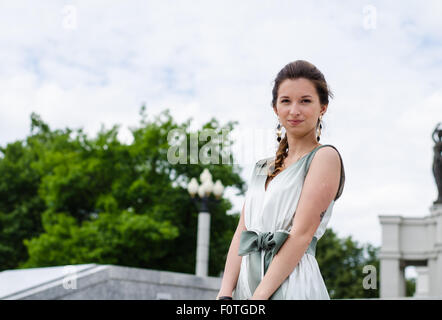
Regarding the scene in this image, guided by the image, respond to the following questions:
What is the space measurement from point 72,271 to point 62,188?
45.4 feet

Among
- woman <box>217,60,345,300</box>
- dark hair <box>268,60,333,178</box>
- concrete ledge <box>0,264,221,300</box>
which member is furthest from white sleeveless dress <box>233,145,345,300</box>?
concrete ledge <box>0,264,221,300</box>

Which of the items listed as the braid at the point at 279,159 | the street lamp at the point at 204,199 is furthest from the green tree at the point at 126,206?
→ the braid at the point at 279,159

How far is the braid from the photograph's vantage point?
2.09m

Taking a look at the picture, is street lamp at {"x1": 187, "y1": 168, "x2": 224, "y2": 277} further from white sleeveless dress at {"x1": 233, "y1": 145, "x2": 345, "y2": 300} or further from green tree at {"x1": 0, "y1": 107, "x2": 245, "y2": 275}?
white sleeveless dress at {"x1": 233, "y1": 145, "x2": 345, "y2": 300}

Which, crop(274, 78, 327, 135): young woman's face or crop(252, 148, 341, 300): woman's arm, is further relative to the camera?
crop(274, 78, 327, 135): young woman's face

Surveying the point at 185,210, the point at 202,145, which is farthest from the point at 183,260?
the point at 202,145

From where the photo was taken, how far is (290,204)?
191cm

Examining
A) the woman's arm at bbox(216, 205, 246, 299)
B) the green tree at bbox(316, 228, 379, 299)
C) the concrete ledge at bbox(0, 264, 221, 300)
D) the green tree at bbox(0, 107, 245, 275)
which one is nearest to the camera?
the woman's arm at bbox(216, 205, 246, 299)

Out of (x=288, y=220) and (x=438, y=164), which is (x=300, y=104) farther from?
(x=438, y=164)

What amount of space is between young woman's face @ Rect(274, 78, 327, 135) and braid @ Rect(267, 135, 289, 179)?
12cm

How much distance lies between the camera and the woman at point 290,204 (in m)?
1.84

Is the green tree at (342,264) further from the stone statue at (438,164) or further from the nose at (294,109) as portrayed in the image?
the nose at (294,109)
